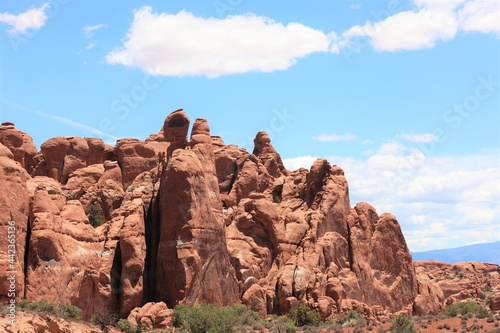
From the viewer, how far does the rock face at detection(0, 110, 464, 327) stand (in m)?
41.5

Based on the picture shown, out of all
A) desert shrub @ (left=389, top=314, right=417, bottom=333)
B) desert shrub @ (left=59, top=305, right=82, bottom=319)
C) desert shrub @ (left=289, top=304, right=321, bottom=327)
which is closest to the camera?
desert shrub @ (left=59, top=305, right=82, bottom=319)

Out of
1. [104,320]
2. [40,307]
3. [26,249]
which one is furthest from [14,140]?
[40,307]

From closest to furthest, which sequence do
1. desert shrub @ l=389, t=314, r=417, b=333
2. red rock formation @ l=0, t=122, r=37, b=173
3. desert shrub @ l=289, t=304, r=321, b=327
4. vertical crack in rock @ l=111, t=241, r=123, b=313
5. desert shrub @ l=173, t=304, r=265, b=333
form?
desert shrub @ l=173, t=304, r=265, b=333, vertical crack in rock @ l=111, t=241, r=123, b=313, desert shrub @ l=389, t=314, r=417, b=333, desert shrub @ l=289, t=304, r=321, b=327, red rock formation @ l=0, t=122, r=37, b=173

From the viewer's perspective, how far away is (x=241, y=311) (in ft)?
161

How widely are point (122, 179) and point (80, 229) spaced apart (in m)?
18.2

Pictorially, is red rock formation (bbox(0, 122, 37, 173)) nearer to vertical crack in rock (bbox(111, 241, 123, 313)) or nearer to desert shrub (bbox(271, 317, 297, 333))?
vertical crack in rock (bbox(111, 241, 123, 313))

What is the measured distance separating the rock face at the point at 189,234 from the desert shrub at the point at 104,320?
1466 millimetres

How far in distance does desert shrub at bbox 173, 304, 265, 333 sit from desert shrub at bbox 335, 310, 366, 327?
6.52m

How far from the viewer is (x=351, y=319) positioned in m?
52.2

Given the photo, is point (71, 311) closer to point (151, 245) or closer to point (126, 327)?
point (126, 327)

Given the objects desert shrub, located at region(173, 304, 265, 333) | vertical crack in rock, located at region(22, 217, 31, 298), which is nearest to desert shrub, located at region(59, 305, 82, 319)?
vertical crack in rock, located at region(22, 217, 31, 298)

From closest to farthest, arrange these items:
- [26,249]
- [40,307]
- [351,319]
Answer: [40,307], [26,249], [351,319]

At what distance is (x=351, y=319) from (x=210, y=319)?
12898mm

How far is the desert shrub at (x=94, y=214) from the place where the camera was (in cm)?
5434
